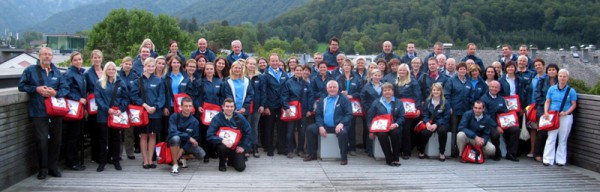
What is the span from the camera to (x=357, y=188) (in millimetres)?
6840

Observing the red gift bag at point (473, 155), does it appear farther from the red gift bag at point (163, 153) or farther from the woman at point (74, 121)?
the woman at point (74, 121)

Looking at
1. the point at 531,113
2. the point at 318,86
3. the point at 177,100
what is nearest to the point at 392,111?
the point at 318,86

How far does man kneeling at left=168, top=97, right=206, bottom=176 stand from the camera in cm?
756

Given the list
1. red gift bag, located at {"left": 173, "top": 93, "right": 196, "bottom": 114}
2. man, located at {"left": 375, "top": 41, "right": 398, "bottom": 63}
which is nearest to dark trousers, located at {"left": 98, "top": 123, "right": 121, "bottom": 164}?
red gift bag, located at {"left": 173, "top": 93, "right": 196, "bottom": 114}

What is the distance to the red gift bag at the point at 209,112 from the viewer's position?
8.30 metres

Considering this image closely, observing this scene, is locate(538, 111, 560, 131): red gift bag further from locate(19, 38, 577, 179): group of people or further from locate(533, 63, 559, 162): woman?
locate(533, 63, 559, 162): woman

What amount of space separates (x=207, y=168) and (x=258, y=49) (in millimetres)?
88868

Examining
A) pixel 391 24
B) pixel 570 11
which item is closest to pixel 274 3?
pixel 391 24

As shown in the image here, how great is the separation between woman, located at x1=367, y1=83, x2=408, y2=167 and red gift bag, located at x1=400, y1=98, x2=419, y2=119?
256 millimetres

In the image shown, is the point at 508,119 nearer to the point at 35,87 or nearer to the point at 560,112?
the point at 560,112

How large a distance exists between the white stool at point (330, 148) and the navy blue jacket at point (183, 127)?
7.42 ft

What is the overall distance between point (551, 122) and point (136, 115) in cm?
676

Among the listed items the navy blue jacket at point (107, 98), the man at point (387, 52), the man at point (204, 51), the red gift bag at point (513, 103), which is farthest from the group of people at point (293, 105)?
the man at point (387, 52)

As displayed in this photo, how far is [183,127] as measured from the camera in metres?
7.75
